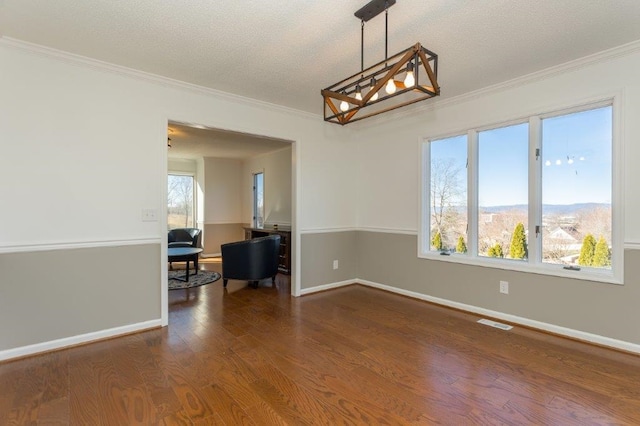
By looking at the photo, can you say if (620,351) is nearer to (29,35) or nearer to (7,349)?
(7,349)

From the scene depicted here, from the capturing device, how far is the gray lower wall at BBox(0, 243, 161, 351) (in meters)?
2.59

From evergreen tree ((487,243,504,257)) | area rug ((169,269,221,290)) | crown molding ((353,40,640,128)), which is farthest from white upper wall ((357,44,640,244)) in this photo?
area rug ((169,269,221,290))

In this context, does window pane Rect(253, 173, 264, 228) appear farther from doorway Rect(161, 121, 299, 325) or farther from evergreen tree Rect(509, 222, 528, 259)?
evergreen tree Rect(509, 222, 528, 259)

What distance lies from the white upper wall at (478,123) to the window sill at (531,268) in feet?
1.19

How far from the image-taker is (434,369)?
2.42 m

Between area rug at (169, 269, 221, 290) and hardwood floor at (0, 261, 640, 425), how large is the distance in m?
1.59

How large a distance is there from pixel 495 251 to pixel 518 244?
263mm

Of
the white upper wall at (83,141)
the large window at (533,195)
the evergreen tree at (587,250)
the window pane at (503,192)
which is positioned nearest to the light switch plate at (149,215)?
the white upper wall at (83,141)

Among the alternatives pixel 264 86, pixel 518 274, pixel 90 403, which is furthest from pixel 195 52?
pixel 518 274

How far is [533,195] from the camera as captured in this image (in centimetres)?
326

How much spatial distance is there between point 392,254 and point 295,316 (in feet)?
5.74

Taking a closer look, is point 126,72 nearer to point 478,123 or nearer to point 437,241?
point 478,123

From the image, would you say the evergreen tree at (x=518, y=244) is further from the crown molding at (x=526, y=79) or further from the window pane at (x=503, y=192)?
the crown molding at (x=526, y=79)

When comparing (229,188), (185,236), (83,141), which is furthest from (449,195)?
(229,188)
